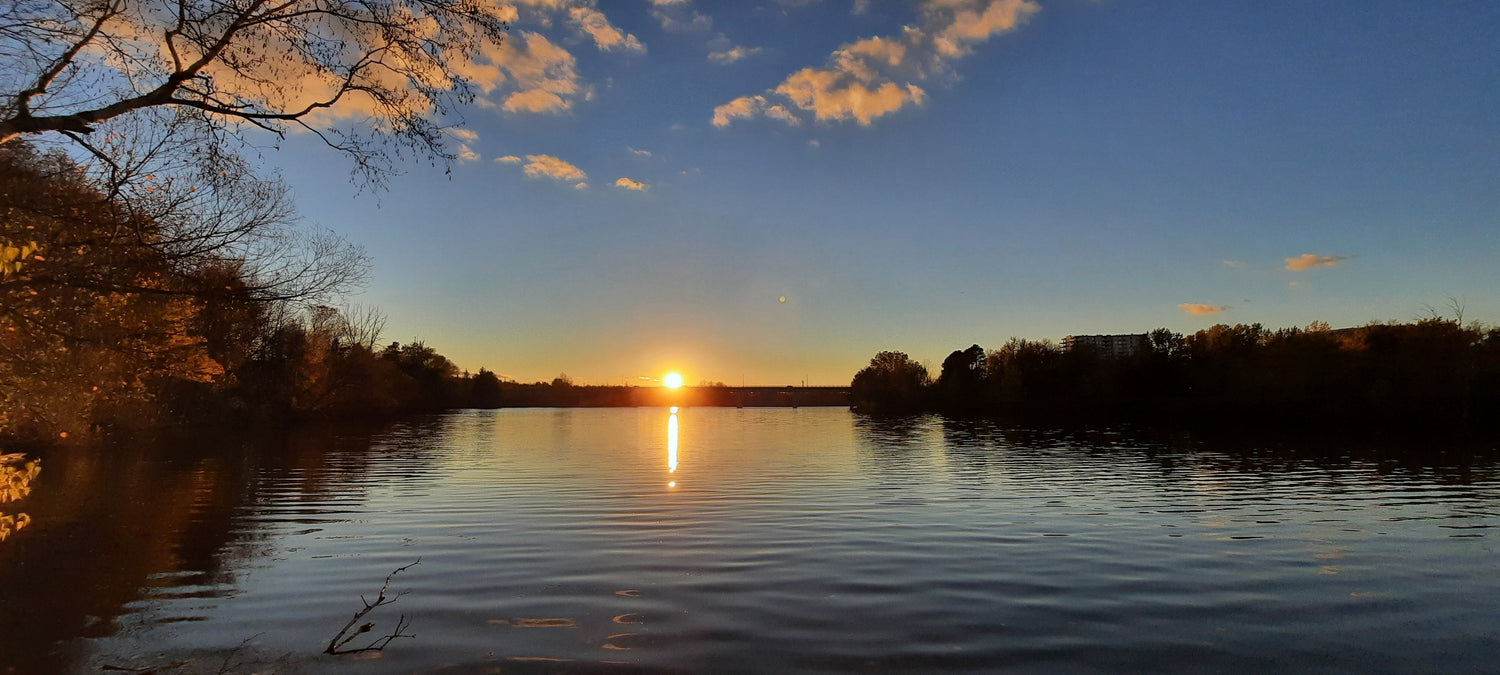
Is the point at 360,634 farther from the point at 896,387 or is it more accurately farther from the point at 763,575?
the point at 896,387

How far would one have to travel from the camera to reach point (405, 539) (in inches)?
678

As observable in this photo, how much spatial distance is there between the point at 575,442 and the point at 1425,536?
51.1 meters

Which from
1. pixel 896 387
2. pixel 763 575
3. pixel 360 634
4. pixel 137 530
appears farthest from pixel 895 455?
pixel 896 387

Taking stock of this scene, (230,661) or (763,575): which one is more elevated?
(230,661)

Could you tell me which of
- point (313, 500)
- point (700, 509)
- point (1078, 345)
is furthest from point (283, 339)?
point (1078, 345)

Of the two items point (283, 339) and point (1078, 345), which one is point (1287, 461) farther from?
point (1078, 345)

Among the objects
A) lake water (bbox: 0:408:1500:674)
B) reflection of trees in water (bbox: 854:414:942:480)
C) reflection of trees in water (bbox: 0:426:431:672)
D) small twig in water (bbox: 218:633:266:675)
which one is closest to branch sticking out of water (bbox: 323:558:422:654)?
lake water (bbox: 0:408:1500:674)

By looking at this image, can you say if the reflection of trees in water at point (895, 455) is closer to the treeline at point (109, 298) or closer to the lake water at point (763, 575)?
the lake water at point (763, 575)

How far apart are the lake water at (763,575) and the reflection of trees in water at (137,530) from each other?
0.31 ft

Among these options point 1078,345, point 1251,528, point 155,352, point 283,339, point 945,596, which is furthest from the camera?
point 1078,345

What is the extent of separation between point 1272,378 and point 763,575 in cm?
10360

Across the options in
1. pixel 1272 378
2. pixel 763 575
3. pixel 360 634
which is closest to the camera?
pixel 360 634

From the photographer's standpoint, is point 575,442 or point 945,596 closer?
point 945,596

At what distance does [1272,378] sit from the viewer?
95.1 m
